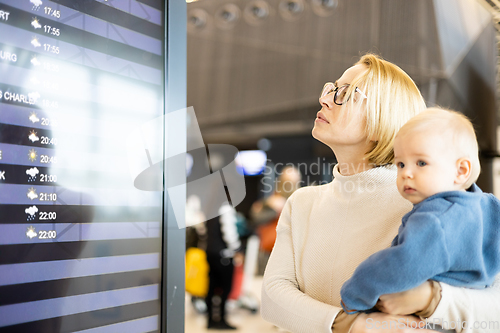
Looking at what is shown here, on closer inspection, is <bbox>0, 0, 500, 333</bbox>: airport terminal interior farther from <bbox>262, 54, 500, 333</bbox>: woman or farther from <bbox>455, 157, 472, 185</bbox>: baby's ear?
<bbox>455, 157, 472, 185</bbox>: baby's ear

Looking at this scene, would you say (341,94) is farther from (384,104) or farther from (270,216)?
(270,216)

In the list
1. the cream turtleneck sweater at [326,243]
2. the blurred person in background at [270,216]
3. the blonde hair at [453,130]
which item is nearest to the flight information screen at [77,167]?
the cream turtleneck sweater at [326,243]

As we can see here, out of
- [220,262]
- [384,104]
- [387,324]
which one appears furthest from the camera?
[220,262]

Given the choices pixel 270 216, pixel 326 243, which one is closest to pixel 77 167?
pixel 326 243

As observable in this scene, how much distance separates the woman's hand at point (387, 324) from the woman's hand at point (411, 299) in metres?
0.03

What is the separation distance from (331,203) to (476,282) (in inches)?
16.6

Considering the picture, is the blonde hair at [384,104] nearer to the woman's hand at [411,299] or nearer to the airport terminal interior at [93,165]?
the airport terminal interior at [93,165]

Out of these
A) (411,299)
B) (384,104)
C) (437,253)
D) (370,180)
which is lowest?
(411,299)

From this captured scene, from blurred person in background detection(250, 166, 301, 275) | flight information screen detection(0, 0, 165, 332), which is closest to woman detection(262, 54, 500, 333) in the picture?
flight information screen detection(0, 0, 165, 332)

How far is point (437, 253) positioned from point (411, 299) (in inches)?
5.2

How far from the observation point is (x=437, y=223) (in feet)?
2.80

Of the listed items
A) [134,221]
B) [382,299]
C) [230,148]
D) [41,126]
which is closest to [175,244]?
[134,221]

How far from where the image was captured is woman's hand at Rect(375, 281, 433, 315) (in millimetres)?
904

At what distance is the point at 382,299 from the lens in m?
0.93
